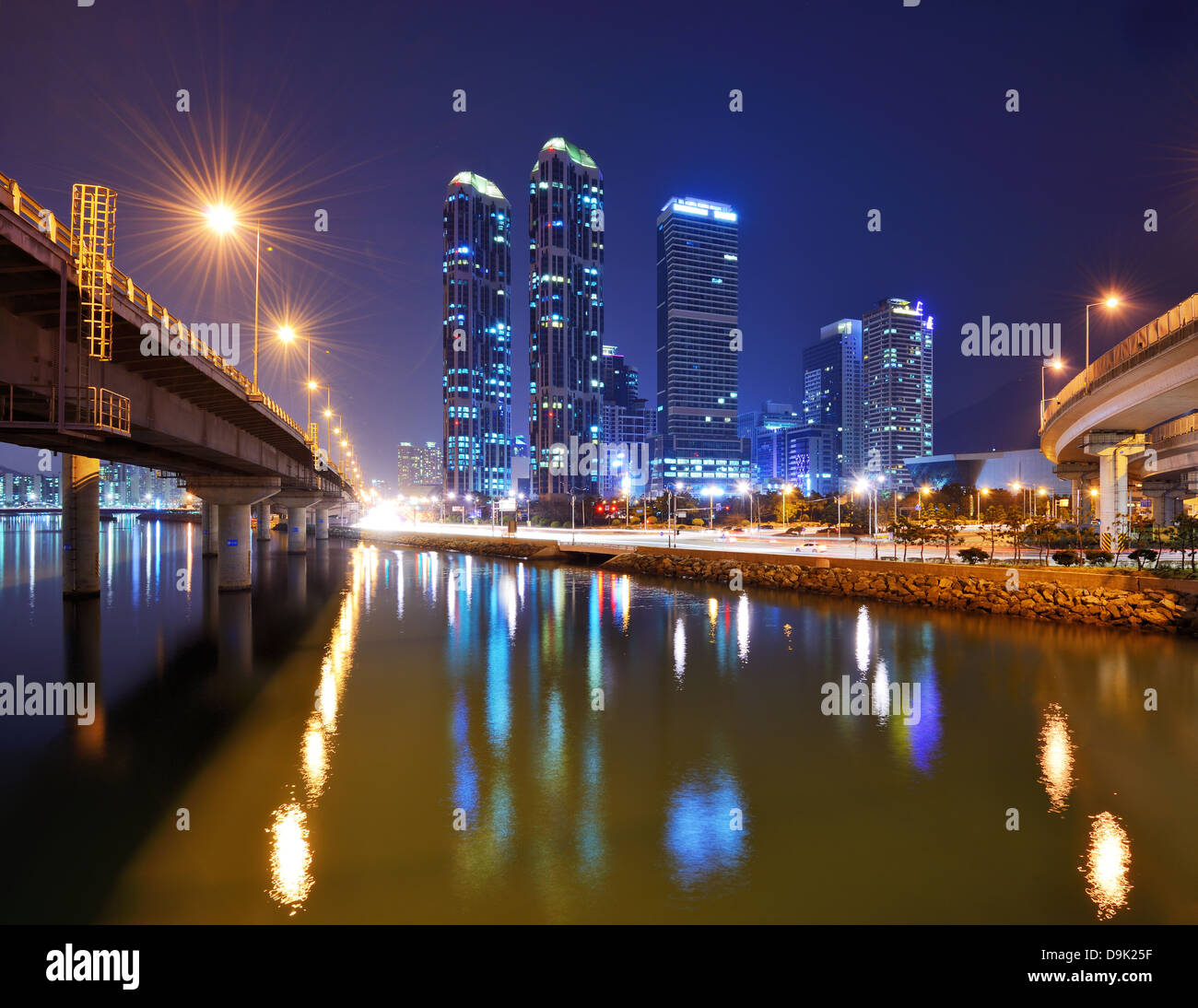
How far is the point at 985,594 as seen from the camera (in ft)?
108

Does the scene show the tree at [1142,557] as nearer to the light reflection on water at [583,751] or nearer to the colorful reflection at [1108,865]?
the light reflection on water at [583,751]

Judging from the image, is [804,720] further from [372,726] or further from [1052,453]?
[1052,453]

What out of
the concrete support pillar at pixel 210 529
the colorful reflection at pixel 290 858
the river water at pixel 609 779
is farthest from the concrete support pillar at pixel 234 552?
the colorful reflection at pixel 290 858

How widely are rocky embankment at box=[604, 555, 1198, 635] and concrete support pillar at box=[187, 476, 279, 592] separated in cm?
3167

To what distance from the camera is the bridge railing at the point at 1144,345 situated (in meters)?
23.7

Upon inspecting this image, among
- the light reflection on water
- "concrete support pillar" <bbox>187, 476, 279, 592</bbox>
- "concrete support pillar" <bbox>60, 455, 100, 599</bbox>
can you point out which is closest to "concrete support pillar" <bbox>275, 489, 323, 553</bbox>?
"concrete support pillar" <bbox>187, 476, 279, 592</bbox>

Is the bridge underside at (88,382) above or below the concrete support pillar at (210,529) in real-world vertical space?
above

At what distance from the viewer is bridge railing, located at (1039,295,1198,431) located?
23.7m

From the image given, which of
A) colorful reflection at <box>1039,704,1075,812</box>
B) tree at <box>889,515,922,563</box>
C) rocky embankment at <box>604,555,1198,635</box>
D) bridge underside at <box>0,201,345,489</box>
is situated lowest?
colorful reflection at <box>1039,704,1075,812</box>

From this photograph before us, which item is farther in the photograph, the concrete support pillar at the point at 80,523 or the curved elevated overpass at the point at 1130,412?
the concrete support pillar at the point at 80,523

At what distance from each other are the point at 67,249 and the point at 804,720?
19379 mm

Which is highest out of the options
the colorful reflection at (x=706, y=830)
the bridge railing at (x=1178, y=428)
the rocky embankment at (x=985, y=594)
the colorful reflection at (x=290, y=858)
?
the bridge railing at (x=1178, y=428)

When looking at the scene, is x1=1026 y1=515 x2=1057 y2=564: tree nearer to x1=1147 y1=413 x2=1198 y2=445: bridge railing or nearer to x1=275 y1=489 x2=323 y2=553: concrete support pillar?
x1=1147 y1=413 x2=1198 y2=445: bridge railing

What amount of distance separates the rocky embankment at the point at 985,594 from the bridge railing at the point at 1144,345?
1031 cm
